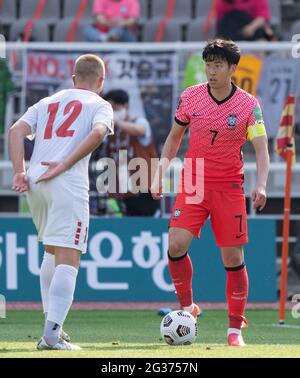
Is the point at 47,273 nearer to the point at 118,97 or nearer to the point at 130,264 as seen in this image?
the point at 130,264

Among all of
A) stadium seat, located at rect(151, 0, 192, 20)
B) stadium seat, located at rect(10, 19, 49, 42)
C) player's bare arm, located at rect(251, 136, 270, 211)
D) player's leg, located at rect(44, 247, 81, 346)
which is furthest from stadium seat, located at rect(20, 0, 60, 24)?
player's leg, located at rect(44, 247, 81, 346)

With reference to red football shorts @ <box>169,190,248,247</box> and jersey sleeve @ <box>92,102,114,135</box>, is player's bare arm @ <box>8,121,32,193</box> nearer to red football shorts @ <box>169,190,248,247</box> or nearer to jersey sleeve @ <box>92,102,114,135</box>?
jersey sleeve @ <box>92,102,114,135</box>

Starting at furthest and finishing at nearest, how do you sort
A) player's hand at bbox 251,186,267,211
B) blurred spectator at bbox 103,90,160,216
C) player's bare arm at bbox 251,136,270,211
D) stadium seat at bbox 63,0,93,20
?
stadium seat at bbox 63,0,93,20 → blurred spectator at bbox 103,90,160,216 → player's bare arm at bbox 251,136,270,211 → player's hand at bbox 251,186,267,211

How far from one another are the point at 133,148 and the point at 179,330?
5.70 m

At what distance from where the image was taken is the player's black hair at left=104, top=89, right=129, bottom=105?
13.9 m

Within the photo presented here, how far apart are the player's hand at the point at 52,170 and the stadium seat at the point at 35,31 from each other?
378 inches

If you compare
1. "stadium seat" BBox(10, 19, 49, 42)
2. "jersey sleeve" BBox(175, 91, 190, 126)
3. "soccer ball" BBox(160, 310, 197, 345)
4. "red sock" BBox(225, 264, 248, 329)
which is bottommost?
"soccer ball" BBox(160, 310, 197, 345)

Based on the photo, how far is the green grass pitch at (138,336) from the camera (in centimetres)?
750

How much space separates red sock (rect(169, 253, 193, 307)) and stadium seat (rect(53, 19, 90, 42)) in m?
8.97

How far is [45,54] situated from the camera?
14.1 meters

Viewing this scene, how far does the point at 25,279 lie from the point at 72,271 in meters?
5.09
